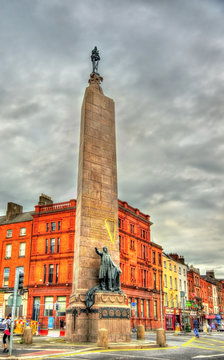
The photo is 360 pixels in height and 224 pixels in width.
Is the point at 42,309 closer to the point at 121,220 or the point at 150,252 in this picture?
the point at 121,220

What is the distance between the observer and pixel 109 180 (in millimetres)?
24703

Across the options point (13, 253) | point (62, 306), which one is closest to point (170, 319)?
point (62, 306)

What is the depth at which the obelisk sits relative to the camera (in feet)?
61.9

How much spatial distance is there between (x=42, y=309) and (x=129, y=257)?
47.4ft

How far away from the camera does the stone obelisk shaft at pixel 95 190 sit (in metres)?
21.3

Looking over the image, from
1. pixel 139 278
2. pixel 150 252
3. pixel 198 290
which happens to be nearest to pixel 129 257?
pixel 139 278

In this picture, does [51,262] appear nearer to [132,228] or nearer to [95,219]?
[132,228]

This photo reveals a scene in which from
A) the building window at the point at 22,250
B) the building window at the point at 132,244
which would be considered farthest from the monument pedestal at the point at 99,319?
the building window at the point at 132,244

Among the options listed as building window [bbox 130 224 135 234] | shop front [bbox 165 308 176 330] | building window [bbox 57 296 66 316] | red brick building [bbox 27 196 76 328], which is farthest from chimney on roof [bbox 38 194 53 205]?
shop front [bbox 165 308 176 330]

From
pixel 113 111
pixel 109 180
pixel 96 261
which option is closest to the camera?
pixel 96 261

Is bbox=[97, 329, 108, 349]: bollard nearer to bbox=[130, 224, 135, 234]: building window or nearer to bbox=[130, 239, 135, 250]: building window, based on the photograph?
bbox=[130, 239, 135, 250]: building window

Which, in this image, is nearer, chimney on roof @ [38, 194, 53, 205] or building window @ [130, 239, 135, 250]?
chimney on roof @ [38, 194, 53, 205]

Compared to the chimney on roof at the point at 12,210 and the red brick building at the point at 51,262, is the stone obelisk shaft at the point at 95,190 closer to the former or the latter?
the red brick building at the point at 51,262

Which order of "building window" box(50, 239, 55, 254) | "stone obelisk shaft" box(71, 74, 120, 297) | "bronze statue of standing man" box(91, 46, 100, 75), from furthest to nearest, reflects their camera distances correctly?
1. "building window" box(50, 239, 55, 254)
2. "bronze statue of standing man" box(91, 46, 100, 75)
3. "stone obelisk shaft" box(71, 74, 120, 297)
